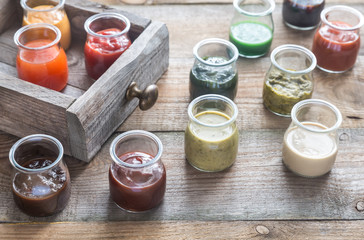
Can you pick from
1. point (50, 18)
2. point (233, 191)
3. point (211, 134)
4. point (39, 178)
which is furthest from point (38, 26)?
point (233, 191)

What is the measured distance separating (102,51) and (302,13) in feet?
2.32

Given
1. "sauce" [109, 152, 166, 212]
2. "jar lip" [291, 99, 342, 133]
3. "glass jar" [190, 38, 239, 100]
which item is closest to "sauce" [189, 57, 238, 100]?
"glass jar" [190, 38, 239, 100]

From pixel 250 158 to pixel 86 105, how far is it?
452 millimetres

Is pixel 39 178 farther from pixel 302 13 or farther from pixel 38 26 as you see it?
pixel 302 13

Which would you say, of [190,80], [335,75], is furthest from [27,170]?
[335,75]

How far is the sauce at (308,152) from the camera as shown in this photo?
57.2 inches

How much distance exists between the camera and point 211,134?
145cm

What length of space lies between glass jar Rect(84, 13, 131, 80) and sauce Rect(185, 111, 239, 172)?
1.08 feet

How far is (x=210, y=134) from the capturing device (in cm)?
145

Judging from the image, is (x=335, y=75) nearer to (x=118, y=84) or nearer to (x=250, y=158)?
(x=250, y=158)

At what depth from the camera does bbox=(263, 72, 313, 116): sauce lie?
1625mm

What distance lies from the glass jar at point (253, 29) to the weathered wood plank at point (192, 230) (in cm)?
65

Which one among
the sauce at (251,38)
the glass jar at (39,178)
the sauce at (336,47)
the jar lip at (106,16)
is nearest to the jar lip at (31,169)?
the glass jar at (39,178)

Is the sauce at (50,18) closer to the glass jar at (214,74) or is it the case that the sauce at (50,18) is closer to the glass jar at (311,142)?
the glass jar at (214,74)
